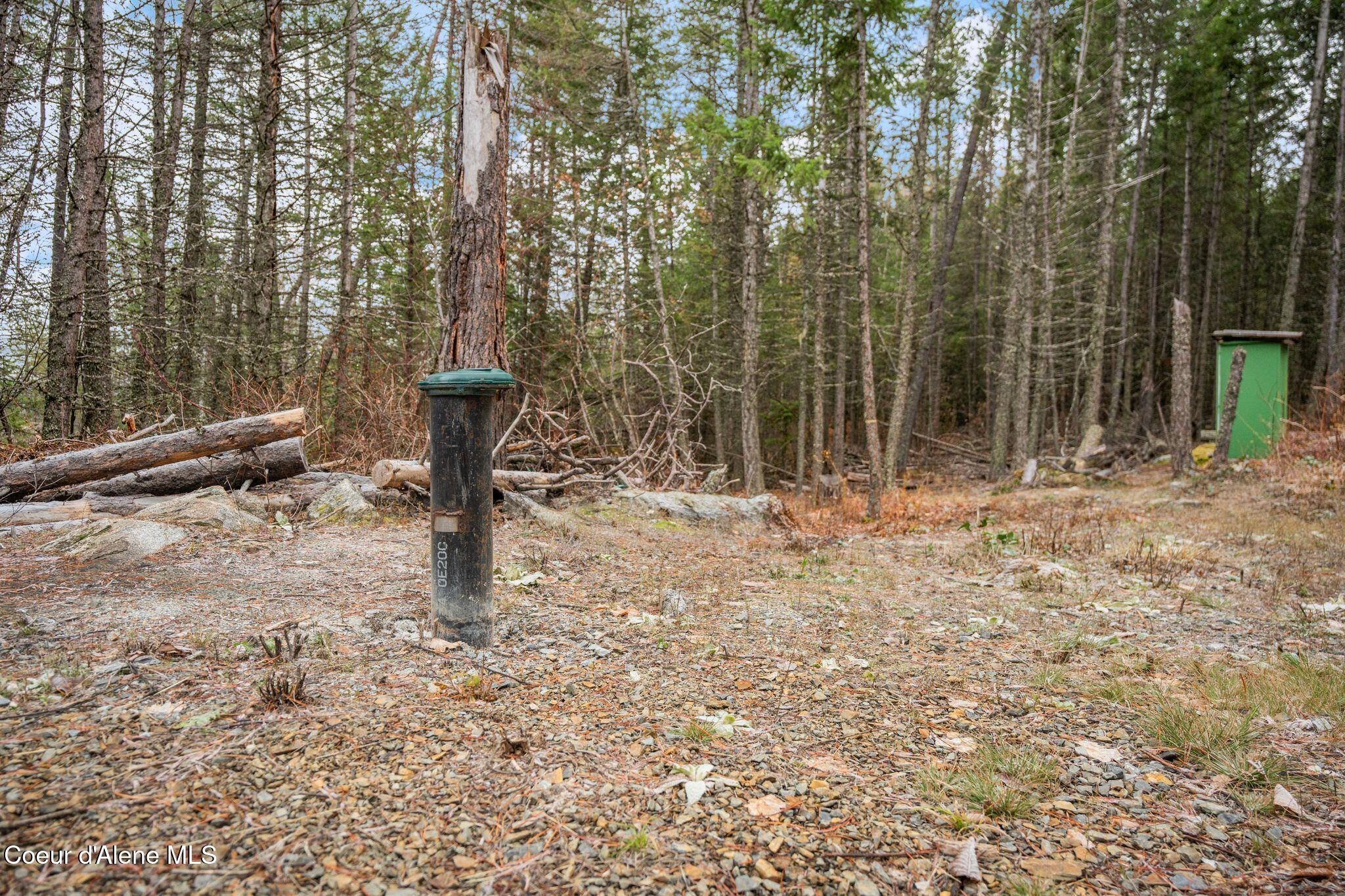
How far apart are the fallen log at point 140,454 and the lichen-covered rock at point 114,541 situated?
1481mm

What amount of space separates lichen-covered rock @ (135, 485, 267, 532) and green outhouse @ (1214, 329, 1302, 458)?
1548 cm

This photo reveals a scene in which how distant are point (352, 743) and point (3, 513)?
17.8ft

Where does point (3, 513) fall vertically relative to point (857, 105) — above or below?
below

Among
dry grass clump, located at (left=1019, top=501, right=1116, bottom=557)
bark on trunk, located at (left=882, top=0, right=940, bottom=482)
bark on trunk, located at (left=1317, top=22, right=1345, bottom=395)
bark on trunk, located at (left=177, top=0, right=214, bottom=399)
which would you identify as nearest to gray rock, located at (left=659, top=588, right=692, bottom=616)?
dry grass clump, located at (left=1019, top=501, right=1116, bottom=557)

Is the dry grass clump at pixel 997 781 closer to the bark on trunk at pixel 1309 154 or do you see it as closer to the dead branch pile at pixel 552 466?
the dead branch pile at pixel 552 466

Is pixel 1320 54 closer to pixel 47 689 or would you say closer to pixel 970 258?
pixel 970 258

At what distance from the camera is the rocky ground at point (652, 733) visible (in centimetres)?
189

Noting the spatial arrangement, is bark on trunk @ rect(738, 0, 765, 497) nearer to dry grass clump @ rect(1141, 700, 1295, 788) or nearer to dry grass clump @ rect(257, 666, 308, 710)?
dry grass clump @ rect(1141, 700, 1295, 788)

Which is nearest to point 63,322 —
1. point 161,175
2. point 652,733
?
point 161,175

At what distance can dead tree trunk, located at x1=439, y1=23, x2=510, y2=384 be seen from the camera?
4.34m

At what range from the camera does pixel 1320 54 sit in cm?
1633

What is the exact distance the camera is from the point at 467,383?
331cm

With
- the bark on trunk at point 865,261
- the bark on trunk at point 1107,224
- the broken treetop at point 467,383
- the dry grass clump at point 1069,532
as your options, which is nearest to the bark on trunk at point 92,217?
the broken treetop at point 467,383

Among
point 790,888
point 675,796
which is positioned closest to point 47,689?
point 675,796
